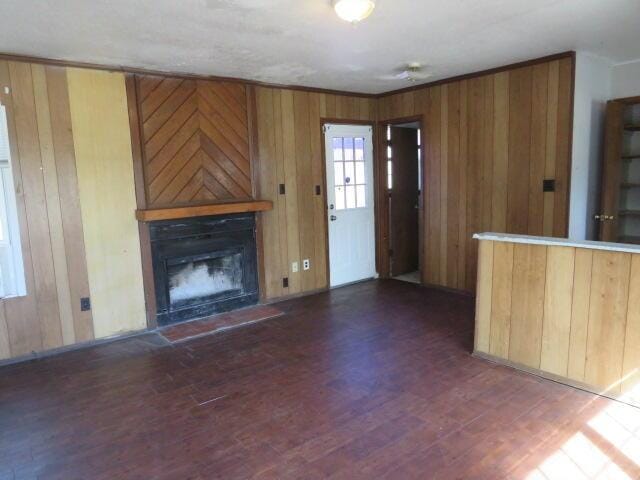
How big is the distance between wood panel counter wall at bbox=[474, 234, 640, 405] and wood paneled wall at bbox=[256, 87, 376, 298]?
237 centimetres

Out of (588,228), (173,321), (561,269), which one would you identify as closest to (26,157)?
(173,321)

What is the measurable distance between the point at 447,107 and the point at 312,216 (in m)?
1.93

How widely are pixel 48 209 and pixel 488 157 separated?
13.5 ft

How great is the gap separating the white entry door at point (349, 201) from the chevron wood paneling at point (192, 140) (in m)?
1.15

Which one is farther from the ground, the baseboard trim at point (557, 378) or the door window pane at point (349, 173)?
the door window pane at point (349, 173)

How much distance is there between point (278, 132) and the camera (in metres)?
4.87

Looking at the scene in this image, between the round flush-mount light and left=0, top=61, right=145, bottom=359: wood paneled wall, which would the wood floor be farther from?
the round flush-mount light

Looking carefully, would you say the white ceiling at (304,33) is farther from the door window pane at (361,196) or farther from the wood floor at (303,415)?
the wood floor at (303,415)

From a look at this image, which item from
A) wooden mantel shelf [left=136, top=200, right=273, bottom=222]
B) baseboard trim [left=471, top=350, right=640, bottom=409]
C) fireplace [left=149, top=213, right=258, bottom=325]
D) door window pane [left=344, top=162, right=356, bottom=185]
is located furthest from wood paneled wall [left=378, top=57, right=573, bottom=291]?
fireplace [left=149, top=213, right=258, bottom=325]

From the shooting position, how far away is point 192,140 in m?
4.28

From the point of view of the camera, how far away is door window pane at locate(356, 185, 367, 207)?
18.4ft

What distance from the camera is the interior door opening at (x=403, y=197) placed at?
5746 millimetres

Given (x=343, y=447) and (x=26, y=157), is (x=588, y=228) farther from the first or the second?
(x=26, y=157)

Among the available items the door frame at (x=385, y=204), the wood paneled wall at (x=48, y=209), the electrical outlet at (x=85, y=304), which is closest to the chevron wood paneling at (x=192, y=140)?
the wood paneled wall at (x=48, y=209)
